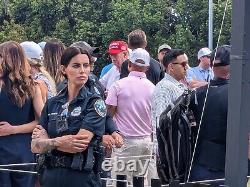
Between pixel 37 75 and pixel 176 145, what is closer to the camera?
pixel 176 145

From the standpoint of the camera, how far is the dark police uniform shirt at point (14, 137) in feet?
18.0

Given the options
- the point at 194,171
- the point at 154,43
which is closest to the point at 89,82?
the point at 194,171

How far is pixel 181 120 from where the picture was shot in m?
5.00

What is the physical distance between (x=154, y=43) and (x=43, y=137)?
30.1m

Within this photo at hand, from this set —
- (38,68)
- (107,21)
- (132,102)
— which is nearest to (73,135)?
(38,68)

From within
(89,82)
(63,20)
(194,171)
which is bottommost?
(194,171)

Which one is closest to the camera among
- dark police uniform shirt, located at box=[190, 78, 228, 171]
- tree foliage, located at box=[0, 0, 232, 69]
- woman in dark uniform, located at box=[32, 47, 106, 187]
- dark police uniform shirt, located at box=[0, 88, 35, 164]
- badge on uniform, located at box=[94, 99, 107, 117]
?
woman in dark uniform, located at box=[32, 47, 106, 187]

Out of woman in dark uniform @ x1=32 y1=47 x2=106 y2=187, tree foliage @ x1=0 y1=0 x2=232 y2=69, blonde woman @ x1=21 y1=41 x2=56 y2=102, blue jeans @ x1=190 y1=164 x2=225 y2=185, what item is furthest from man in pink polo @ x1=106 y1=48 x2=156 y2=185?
tree foliage @ x1=0 y1=0 x2=232 y2=69

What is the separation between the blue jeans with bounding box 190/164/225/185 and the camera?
5027 mm

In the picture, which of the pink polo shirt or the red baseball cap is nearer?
the pink polo shirt

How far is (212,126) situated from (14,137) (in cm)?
180

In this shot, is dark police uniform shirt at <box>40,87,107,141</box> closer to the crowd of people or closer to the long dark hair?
the crowd of people

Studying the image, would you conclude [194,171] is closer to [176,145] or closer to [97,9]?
[176,145]

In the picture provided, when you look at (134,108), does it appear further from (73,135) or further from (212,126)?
(73,135)
